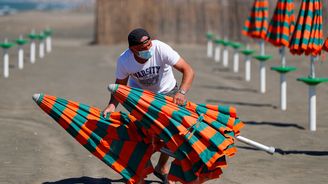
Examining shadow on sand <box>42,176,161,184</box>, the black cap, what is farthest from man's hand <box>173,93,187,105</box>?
shadow on sand <box>42,176,161,184</box>

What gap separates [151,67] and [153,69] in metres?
0.04

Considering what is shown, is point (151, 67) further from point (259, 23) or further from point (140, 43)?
point (259, 23)

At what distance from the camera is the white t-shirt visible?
7914 mm

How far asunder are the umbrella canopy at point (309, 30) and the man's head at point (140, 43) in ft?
17.7

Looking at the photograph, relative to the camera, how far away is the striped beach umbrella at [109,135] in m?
8.11

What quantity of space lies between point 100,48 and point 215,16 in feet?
16.0

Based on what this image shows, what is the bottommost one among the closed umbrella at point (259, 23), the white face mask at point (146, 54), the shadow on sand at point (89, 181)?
the shadow on sand at point (89, 181)

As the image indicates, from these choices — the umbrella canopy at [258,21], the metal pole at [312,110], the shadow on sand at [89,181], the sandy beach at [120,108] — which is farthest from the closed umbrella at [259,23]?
the shadow on sand at [89,181]

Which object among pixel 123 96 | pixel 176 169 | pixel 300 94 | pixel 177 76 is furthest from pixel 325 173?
pixel 177 76

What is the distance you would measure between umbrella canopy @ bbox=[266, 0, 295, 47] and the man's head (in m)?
7.33

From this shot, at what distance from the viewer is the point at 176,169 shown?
7.87 metres

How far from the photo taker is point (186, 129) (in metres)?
7.65

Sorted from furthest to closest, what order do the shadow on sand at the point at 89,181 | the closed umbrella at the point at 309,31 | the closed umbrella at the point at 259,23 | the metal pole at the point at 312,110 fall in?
the closed umbrella at the point at 259,23 < the closed umbrella at the point at 309,31 < the metal pole at the point at 312,110 < the shadow on sand at the point at 89,181

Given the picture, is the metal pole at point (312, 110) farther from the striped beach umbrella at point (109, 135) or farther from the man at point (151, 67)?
the striped beach umbrella at point (109, 135)
